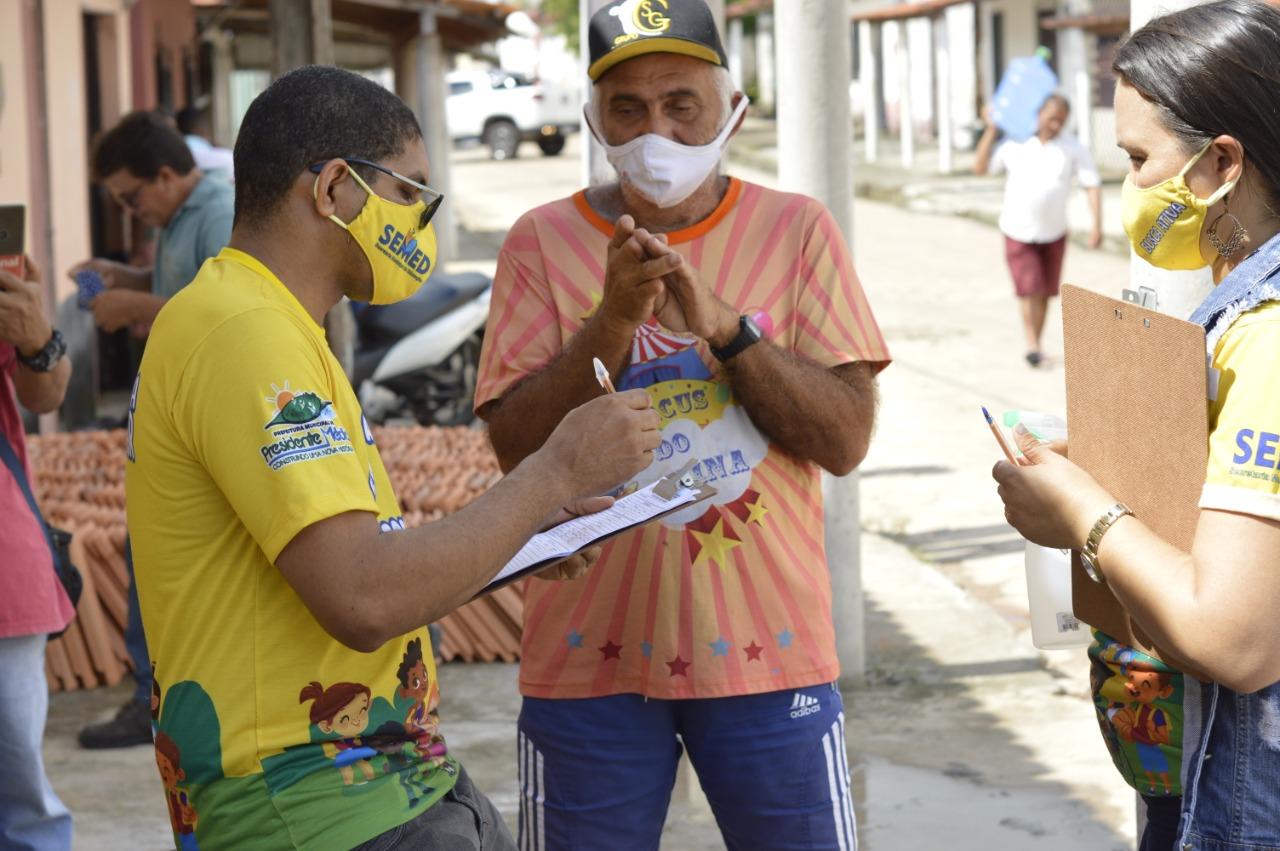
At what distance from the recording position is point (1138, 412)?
7.38 ft

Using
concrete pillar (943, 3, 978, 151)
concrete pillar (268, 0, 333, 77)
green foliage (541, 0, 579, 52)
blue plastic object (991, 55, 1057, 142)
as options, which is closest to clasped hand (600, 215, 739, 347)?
concrete pillar (268, 0, 333, 77)

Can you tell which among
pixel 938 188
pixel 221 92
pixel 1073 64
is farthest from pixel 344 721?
pixel 1073 64

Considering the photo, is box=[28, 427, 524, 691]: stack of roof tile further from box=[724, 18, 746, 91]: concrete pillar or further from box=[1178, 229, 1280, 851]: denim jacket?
box=[724, 18, 746, 91]: concrete pillar

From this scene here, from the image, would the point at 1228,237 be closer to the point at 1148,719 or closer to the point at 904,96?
the point at 1148,719

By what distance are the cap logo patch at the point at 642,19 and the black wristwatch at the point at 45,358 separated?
1677 mm

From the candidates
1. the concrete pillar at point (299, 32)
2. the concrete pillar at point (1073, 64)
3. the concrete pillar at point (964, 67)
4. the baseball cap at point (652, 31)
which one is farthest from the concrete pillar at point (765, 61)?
the baseball cap at point (652, 31)

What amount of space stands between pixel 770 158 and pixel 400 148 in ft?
103

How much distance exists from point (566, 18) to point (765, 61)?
228 inches

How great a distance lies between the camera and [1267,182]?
7.25 feet

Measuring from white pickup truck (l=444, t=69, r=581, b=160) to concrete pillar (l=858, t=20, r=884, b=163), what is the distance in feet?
23.7

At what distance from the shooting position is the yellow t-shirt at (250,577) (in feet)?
6.83

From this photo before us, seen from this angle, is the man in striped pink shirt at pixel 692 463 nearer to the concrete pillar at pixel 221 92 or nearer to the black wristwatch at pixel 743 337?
the black wristwatch at pixel 743 337

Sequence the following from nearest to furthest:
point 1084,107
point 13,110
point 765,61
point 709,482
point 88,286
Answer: point 709,482
point 88,286
point 13,110
point 1084,107
point 765,61

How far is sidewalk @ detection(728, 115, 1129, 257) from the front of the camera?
22.1 metres
